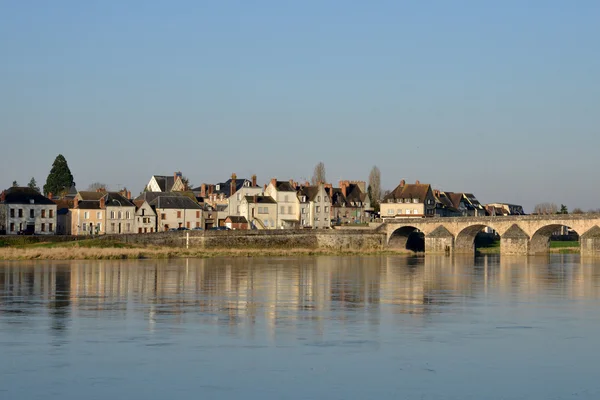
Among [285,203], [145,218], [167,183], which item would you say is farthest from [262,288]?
[167,183]

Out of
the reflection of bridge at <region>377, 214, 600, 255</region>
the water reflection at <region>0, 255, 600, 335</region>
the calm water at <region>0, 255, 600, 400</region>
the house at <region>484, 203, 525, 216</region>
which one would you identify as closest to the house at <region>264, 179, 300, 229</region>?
the reflection of bridge at <region>377, 214, 600, 255</region>

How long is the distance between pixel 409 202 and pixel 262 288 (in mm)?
66688

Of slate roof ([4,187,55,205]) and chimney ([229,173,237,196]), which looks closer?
slate roof ([4,187,55,205])

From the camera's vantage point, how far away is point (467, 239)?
3521 inches

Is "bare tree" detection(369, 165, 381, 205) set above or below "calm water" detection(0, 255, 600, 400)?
above

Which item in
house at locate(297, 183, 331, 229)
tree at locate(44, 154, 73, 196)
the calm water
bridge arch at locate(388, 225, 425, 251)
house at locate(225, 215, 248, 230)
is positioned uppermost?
tree at locate(44, 154, 73, 196)

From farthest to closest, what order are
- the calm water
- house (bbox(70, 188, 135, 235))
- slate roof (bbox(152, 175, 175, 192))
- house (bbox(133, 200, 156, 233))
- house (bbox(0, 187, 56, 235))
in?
1. slate roof (bbox(152, 175, 175, 192))
2. house (bbox(133, 200, 156, 233))
3. house (bbox(70, 188, 135, 235))
4. house (bbox(0, 187, 56, 235))
5. the calm water

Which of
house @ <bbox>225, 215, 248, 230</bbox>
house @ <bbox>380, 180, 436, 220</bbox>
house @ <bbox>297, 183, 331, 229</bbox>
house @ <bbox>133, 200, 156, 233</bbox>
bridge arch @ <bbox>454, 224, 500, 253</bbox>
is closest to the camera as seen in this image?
bridge arch @ <bbox>454, 224, 500, 253</bbox>

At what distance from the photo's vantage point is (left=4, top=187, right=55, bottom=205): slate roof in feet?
301

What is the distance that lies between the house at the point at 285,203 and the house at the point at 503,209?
46.3 metres

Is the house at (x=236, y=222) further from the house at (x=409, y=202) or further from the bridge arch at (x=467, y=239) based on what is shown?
the bridge arch at (x=467, y=239)

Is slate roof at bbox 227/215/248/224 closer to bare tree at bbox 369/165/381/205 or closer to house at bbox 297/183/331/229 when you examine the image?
house at bbox 297/183/331/229

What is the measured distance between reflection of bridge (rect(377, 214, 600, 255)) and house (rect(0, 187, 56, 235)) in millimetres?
33909

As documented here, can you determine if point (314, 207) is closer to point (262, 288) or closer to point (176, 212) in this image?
point (176, 212)
